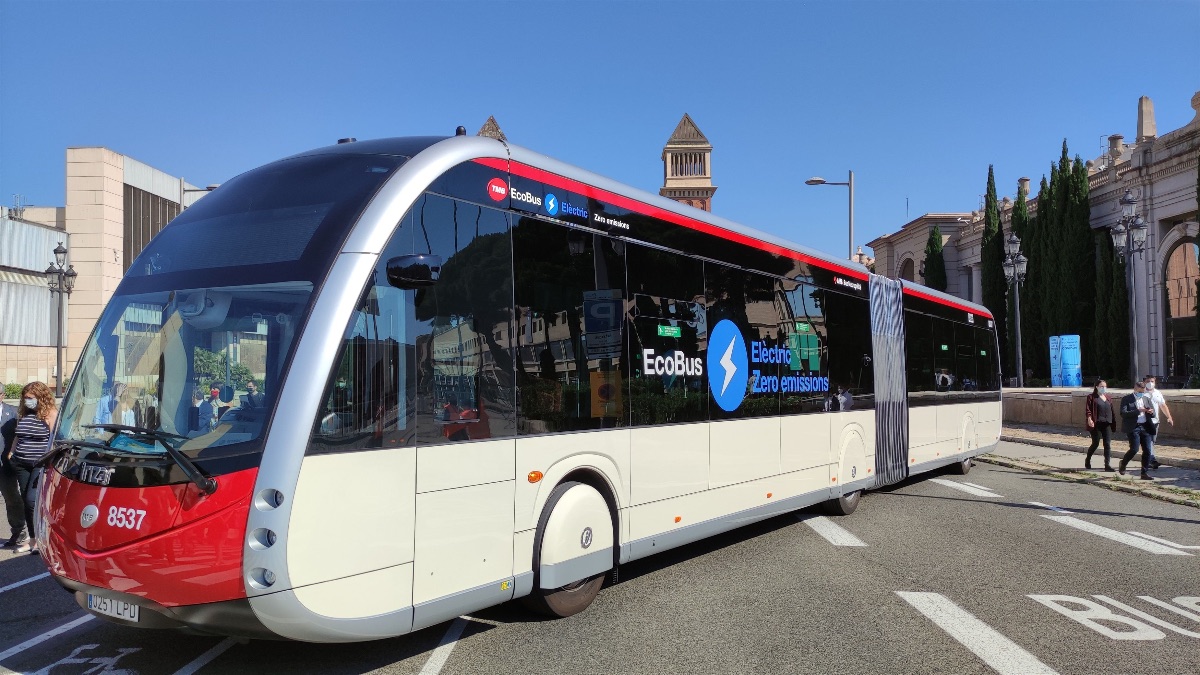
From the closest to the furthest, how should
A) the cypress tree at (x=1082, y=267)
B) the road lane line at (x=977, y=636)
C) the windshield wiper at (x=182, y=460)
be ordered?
the windshield wiper at (x=182, y=460), the road lane line at (x=977, y=636), the cypress tree at (x=1082, y=267)

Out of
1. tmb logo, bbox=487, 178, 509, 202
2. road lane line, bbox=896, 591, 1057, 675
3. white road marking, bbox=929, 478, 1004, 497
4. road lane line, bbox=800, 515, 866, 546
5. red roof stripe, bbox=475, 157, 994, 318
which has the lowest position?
white road marking, bbox=929, 478, 1004, 497

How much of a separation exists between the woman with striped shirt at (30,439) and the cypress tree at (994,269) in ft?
194

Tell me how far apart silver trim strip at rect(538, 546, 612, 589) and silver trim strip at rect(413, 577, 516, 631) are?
0.34 meters

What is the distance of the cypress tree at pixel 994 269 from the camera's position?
59656 millimetres

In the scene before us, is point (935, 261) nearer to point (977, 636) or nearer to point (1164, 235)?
point (1164, 235)

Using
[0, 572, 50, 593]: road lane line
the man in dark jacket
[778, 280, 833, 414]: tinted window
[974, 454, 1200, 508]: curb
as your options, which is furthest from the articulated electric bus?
[974, 454, 1200, 508]: curb

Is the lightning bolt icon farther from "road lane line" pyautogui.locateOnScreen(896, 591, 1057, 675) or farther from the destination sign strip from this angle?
"road lane line" pyautogui.locateOnScreen(896, 591, 1057, 675)

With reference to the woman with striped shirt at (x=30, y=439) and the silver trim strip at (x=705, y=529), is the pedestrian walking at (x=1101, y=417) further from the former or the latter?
the woman with striped shirt at (x=30, y=439)

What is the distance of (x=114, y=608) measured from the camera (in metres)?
4.65

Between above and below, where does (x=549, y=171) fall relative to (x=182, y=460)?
above

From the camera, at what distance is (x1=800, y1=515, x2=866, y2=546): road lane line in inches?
377

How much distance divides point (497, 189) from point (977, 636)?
14.2 feet

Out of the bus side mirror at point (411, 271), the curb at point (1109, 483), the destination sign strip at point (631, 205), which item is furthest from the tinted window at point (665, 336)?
the curb at point (1109, 483)

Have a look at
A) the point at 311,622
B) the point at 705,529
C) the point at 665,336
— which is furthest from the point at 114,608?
the point at 705,529
